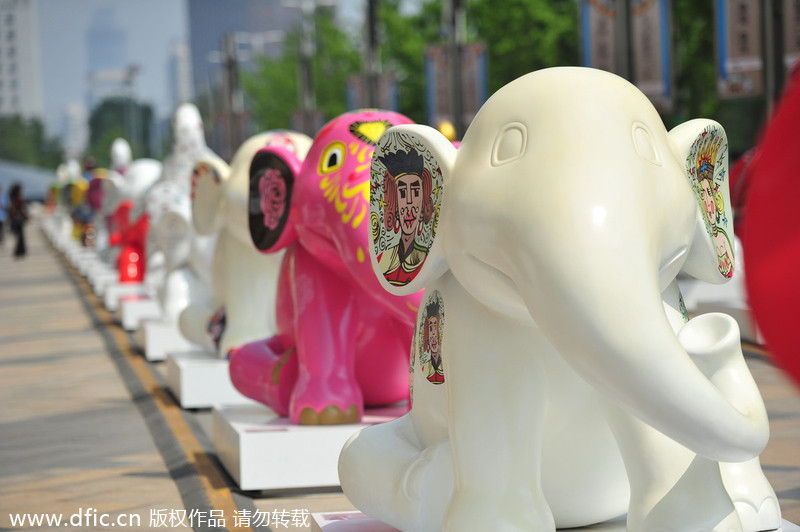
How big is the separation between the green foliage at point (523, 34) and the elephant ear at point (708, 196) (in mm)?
33124

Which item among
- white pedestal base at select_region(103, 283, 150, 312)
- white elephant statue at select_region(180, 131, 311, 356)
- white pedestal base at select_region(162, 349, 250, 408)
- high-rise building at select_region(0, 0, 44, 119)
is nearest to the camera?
white elephant statue at select_region(180, 131, 311, 356)

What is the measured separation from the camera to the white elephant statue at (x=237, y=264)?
25.3 ft

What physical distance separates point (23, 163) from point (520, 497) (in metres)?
104

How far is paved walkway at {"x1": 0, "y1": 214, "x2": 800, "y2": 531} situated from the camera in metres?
5.48

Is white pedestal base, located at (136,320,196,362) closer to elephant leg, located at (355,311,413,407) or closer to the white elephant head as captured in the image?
elephant leg, located at (355,311,413,407)

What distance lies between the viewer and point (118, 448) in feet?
23.5

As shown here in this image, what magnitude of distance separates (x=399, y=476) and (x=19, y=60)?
137229mm

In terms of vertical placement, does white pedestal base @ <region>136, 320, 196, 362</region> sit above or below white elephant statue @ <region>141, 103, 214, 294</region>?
below

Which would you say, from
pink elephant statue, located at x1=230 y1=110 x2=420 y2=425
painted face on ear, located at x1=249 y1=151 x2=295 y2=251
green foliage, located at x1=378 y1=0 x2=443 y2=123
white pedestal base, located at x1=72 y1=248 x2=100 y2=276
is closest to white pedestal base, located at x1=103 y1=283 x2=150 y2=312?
white pedestal base, located at x1=72 y1=248 x2=100 y2=276

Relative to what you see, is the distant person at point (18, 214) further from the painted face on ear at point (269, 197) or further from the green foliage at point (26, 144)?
the green foliage at point (26, 144)

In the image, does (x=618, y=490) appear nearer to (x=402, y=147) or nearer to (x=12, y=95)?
(x=402, y=147)

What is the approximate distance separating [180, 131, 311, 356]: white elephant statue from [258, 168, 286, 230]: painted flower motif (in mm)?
1308

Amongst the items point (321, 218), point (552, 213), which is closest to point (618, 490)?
point (552, 213)

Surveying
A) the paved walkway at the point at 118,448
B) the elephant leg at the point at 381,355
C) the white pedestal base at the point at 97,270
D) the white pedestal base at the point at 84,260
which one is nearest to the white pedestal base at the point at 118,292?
the paved walkway at the point at 118,448
